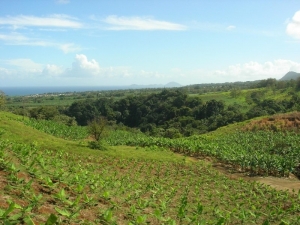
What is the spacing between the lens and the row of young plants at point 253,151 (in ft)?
75.7

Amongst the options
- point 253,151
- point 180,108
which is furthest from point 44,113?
point 253,151

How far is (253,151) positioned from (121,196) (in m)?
23.2

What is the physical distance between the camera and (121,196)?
34.1 ft

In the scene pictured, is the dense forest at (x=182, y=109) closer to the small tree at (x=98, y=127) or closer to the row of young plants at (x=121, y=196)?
the small tree at (x=98, y=127)

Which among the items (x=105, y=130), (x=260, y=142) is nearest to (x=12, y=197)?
(x=105, y=130)

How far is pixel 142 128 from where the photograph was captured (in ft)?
290

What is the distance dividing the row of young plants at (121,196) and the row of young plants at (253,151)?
4.31 meters

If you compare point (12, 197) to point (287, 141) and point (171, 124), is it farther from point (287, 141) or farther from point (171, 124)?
point (171, 124)

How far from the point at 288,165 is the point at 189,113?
65800 mm

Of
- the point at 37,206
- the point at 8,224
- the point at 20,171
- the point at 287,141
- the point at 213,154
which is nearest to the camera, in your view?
the point at 8,224

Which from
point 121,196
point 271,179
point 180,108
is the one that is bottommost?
point 271,179

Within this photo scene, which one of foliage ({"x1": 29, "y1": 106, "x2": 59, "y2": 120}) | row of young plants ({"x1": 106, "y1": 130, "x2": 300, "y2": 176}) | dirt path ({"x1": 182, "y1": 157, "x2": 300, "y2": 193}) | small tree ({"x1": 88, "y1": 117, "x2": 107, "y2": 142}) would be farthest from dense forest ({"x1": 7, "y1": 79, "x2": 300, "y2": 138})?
dirt path ({"x1": 182, "y1": 157, "x2": 300, "y2": 193})

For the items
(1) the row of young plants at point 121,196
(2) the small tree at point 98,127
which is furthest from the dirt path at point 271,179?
(2) the small tree at point 98,127

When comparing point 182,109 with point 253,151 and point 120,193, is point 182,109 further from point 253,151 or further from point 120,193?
point 120,193
